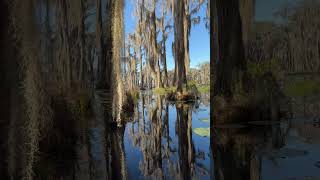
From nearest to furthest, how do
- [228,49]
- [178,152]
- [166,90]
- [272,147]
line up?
[272,147] → [178,152] → [228,49] → [166,90]

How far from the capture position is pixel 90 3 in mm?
4156

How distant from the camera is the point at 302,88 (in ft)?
13.3

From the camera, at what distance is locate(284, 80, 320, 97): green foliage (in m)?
4.04

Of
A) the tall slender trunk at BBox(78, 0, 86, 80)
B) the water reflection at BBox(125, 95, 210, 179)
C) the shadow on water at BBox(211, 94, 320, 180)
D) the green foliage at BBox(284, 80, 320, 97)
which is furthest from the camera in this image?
the green foliage at BBox(284, 80, 320, 97)

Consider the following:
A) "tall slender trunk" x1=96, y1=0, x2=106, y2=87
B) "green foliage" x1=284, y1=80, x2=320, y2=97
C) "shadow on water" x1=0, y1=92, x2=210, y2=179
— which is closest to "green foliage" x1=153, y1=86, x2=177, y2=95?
"tall slender trunk" x1=96, y1=0, x2=106, y2=87

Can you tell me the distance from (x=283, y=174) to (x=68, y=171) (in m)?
2.13

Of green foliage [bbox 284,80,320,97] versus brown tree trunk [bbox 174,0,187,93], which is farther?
brown tree trunk [bbox 174,0,187,93]

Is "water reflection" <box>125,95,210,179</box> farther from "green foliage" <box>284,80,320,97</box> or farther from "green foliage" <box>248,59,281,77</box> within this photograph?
"green foliage" <box>284,80,320,97</box>

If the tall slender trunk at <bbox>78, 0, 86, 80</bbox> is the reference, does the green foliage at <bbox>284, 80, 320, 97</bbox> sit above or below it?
below

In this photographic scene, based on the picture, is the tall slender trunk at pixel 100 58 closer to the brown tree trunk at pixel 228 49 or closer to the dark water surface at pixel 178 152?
the dark water surface at pixel 178 152

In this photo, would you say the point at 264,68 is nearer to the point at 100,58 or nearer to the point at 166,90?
the point at 100,58

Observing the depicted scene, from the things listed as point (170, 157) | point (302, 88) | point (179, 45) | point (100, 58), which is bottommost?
point (170, 157)

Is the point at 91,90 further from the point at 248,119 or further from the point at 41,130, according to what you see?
the point at 248,119

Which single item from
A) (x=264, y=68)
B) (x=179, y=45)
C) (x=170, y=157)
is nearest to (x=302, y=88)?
(x=264, y=68)
